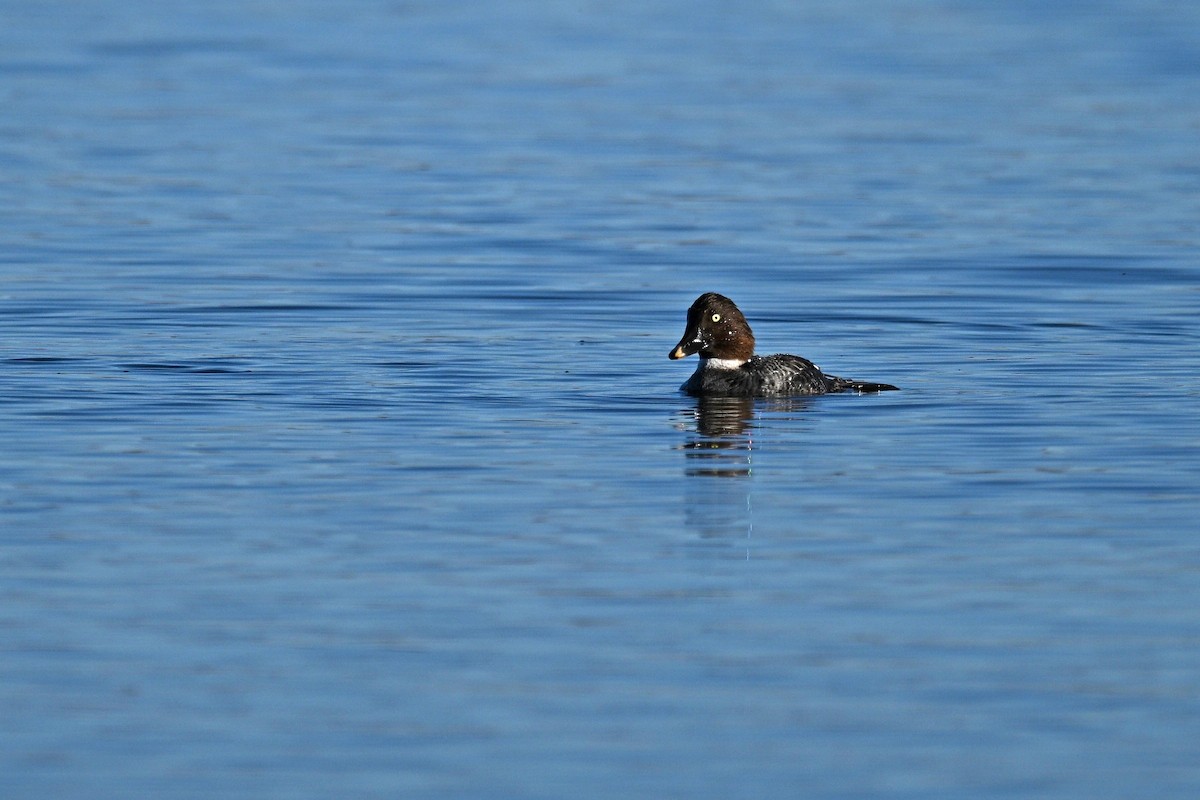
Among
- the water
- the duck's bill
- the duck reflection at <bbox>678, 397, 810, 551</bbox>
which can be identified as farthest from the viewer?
the duck's bill

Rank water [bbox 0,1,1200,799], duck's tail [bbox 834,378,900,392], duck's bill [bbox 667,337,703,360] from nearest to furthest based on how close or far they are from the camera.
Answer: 1. water [bbox 0,1,1200,799]
2. duck's tail [bbox 834,378,900,392]
3. duck's bill [bbox 667,337,703,360]

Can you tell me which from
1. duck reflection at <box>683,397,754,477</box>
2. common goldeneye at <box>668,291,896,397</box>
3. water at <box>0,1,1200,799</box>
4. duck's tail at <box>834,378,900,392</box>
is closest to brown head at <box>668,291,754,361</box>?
common goldeneye at <box>668,291,896,397</box>

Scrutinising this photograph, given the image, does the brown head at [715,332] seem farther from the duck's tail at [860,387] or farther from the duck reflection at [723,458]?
the duck's tail at [860,387]

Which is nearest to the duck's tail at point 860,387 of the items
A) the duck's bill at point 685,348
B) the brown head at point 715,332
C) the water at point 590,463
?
the water at point 590,463

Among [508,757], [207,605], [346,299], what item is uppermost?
[346,299]

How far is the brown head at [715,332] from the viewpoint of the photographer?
58.5ft

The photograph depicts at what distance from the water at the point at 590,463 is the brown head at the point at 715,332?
61 centimetres

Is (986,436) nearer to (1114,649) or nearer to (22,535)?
(1114,649)

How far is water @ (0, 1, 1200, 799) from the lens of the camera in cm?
920

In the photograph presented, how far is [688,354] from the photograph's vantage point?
58.9 feet

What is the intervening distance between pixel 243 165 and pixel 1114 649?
24.4 metres

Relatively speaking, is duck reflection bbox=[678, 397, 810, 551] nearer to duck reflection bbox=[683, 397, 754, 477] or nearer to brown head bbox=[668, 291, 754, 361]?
duck reflection bbox=[683, 397, 754, 477]

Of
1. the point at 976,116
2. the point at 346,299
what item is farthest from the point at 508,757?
the point at 976,116

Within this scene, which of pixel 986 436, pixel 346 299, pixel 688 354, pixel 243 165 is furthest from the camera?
pixel 243 165
